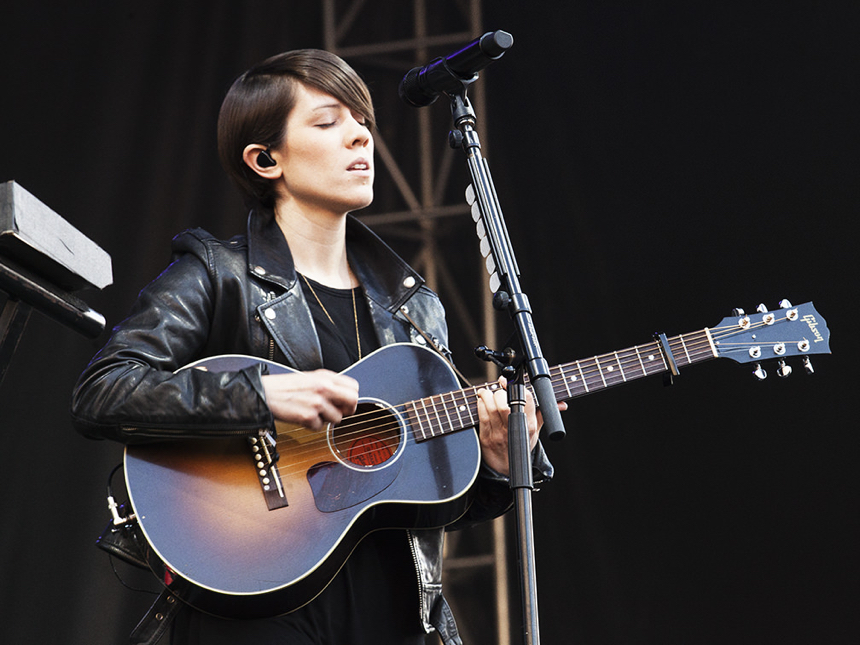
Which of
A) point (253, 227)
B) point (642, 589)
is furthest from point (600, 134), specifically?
point (253, 227)

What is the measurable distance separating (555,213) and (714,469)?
53.7 inches

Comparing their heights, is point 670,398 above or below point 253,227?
below

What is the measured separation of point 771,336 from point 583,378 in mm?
526

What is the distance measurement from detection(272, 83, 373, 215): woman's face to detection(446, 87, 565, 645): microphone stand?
46 centimetres

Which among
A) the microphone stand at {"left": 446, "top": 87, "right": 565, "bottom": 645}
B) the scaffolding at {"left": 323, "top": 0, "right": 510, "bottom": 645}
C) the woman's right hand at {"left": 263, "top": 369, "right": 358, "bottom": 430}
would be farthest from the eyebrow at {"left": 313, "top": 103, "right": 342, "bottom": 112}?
the scaffolding at {"left": 323, "top": 0, "right": 510, "bottom": 645}

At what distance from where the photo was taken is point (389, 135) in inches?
189

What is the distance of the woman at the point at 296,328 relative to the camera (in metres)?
1.94

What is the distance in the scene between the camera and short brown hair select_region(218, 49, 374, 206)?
2.43 meters

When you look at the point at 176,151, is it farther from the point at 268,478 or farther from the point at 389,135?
the point at 268,478

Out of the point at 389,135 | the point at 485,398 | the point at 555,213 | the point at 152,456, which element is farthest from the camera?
the point at 389,135

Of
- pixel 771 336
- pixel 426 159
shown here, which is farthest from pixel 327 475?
pixel 426 159

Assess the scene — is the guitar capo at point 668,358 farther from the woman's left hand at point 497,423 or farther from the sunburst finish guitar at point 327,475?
the woman's left hand at point 497,423

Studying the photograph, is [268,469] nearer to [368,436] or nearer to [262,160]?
[368,436]

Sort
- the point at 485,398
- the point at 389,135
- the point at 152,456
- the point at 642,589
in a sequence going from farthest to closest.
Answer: the point at 389,135
the point at 642,589
the point at 485,398
the point at 152,456
